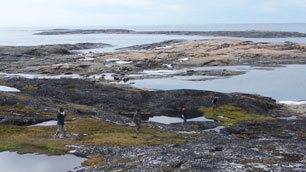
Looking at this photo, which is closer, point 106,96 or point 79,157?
point 79,157

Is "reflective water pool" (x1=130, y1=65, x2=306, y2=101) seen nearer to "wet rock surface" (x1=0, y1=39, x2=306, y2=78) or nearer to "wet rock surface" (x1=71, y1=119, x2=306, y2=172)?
"wet rock surface" (x1=0, y1=39, x2=306, y2=78)

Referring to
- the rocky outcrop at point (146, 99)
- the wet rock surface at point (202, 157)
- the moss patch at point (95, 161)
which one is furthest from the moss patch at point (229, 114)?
the moss patch at point (95, 161)

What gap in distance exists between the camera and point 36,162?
26.9m

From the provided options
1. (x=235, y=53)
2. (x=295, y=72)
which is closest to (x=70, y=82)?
(x=295, y=72)

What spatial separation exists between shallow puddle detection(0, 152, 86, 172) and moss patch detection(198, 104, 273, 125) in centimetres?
3086

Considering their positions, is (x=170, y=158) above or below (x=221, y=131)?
above

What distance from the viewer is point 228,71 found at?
11712 cm

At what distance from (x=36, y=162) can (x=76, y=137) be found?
9.01m

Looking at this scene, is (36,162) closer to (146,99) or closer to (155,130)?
(155,130)

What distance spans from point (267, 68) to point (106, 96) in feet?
267

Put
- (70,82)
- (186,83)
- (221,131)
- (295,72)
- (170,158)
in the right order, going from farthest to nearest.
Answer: (295,72) → (186,83) → (70,82) → (221,131) → (170,158)

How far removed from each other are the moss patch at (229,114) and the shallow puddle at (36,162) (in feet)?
→ 101

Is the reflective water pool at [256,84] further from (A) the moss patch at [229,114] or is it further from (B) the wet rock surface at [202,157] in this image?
(B) the wet rock surface at [202,157]

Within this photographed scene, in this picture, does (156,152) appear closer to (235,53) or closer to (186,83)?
(186,83)
